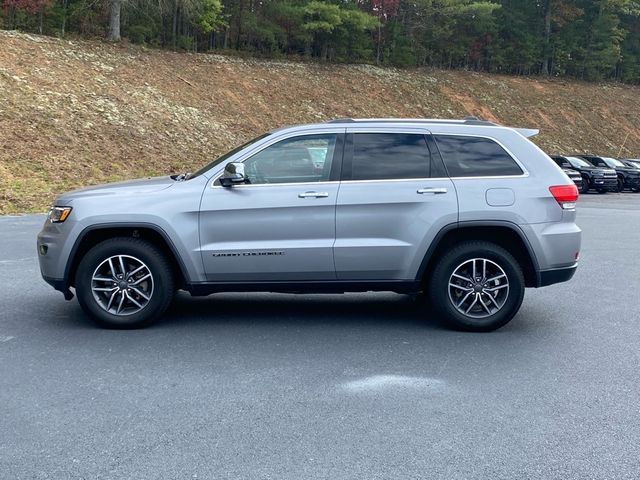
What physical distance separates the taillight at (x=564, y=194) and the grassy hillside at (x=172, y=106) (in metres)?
13.4

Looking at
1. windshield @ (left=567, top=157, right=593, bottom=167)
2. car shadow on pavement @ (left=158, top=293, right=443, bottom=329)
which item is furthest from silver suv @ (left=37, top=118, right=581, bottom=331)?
windshield @ (left=567, top=157, right=593, bottom=167)

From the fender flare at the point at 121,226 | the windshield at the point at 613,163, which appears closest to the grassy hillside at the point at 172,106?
the windshield at the point at 613,163

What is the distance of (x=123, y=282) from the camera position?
241 inches

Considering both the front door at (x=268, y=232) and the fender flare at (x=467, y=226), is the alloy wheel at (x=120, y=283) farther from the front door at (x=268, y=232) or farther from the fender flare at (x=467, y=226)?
the fender flare at (x=467, y=226)

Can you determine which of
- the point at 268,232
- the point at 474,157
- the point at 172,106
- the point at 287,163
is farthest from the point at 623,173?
the point at 268,232

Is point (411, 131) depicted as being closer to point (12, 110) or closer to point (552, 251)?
point (552, 251)

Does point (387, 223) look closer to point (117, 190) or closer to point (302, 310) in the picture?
point (302, 310)

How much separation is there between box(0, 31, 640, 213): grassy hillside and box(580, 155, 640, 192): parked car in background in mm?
9366

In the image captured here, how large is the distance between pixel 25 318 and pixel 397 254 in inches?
141

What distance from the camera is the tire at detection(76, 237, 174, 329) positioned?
19.9 ft

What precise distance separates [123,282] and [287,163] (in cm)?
183

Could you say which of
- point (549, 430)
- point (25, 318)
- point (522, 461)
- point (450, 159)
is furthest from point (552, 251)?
point (25, 318)

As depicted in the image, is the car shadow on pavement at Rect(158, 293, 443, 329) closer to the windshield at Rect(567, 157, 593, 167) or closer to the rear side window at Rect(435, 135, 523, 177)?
the rear side window at Rect(435, 135, 523, 177)

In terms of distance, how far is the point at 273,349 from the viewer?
5.70 meters
